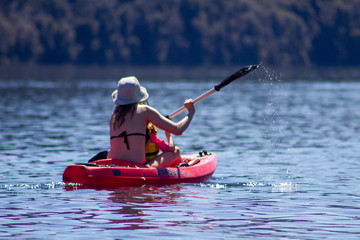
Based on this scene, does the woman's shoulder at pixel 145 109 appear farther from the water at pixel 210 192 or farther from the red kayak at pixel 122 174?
the water at pixel 210 192

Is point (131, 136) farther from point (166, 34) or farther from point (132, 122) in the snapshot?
point (166, 34)

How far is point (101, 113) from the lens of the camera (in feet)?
105

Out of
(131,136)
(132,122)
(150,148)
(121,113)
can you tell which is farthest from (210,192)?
(121,113)

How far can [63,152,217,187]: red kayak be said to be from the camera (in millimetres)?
11586

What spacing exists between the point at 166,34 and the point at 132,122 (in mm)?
170159

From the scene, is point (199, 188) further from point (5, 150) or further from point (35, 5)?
point (35, 5)

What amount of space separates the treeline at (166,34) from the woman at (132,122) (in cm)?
15985

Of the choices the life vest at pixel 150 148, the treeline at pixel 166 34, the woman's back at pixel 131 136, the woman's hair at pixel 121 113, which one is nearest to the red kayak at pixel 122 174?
the woman's back at pixel 131 136

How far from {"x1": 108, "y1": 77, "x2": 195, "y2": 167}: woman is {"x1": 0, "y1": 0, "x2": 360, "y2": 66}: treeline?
6293 inches

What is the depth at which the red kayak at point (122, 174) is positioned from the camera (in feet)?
38.0

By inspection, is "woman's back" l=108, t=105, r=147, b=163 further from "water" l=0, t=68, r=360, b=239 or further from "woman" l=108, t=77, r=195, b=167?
"water" l=0, t=68, r=360, b=239

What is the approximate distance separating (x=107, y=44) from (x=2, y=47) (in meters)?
24.4

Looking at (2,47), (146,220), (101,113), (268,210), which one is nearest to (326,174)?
(268,210)

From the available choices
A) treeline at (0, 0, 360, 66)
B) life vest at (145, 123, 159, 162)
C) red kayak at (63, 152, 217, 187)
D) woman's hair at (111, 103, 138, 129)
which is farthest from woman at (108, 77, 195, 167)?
treeline at (0, 0, 360, 66)
